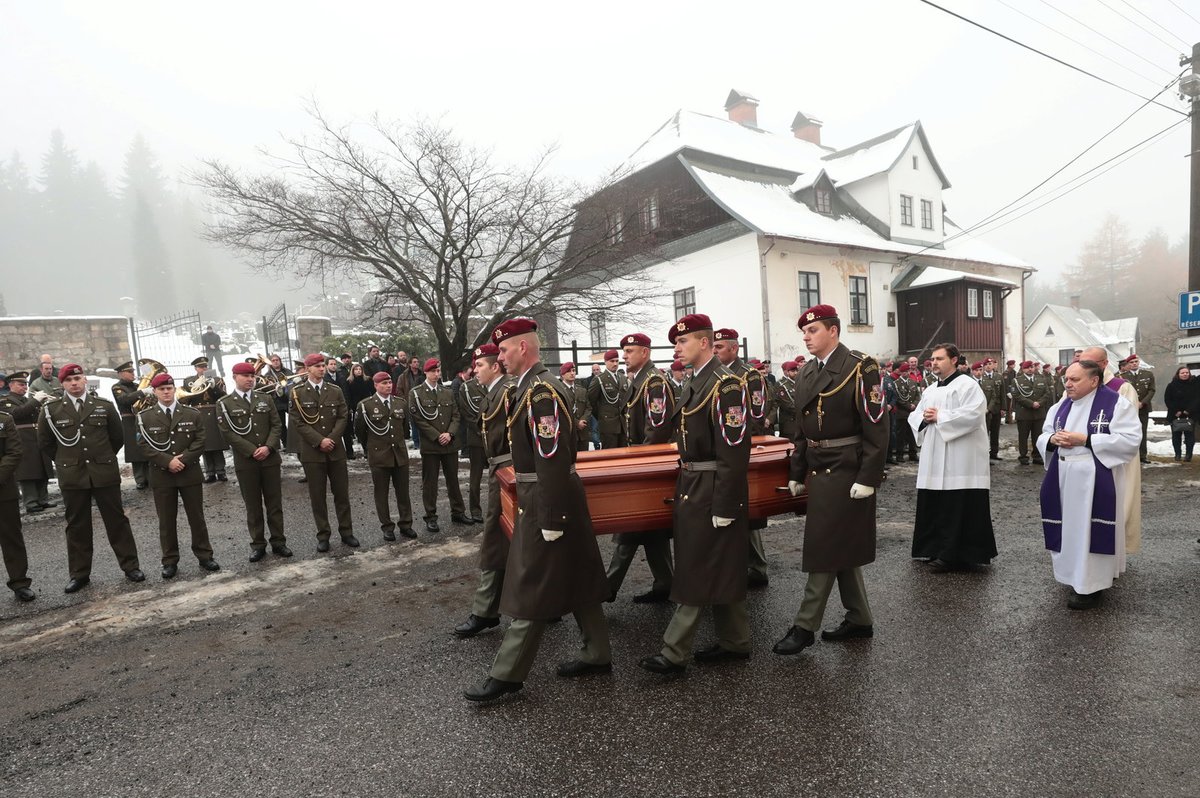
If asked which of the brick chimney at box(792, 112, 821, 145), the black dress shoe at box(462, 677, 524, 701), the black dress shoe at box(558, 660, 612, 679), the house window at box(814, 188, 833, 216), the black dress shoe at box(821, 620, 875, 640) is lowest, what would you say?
the black dress shoe at box(821, 620, 875, 640)

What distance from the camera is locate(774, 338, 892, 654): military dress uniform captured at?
3670mm

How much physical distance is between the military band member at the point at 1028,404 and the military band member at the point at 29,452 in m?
14.1

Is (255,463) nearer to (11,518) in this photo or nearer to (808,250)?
(11,518)

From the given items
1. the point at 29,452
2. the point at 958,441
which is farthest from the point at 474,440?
the point at 29,452

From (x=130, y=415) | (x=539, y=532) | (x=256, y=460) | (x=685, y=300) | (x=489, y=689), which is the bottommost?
(x=489, y=689)

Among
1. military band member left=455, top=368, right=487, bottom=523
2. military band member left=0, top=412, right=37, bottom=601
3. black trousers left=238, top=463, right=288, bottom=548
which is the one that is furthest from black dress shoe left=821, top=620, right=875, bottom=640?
military band member left=0, top=412, right=37, bottom=601

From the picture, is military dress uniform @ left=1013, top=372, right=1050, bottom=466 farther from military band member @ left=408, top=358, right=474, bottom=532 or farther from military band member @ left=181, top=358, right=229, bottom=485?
military band member @ left=181, top=358, right=229, bottom=485

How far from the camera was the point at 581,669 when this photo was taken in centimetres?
350

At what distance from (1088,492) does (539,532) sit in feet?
11.9

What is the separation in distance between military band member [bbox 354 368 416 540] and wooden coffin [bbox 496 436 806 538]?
2974 millimetres

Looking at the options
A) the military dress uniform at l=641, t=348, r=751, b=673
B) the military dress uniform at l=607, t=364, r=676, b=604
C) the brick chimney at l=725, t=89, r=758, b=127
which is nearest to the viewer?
the military dress uniform at l=641, t=348, r=751, b=673

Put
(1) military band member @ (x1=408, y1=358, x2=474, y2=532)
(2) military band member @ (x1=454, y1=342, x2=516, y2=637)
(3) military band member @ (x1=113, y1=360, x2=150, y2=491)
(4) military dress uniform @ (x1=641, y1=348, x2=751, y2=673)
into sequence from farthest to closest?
(3) military band member @ (x1=113, y1=360, x2=150, y2=491) < (1) military band member @ (x1=408, y1=358, x2=474, y2=532) < (2) military band member @ (x1=454, y1=342, x2=516, y2=637) < (4) military dress uniform @ (x1=641, y1=348, x2=751, y2=673)

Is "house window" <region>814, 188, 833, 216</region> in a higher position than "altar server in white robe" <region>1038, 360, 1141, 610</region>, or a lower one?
higher

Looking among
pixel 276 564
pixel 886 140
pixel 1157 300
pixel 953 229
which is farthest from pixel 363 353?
pixel 1157 300
